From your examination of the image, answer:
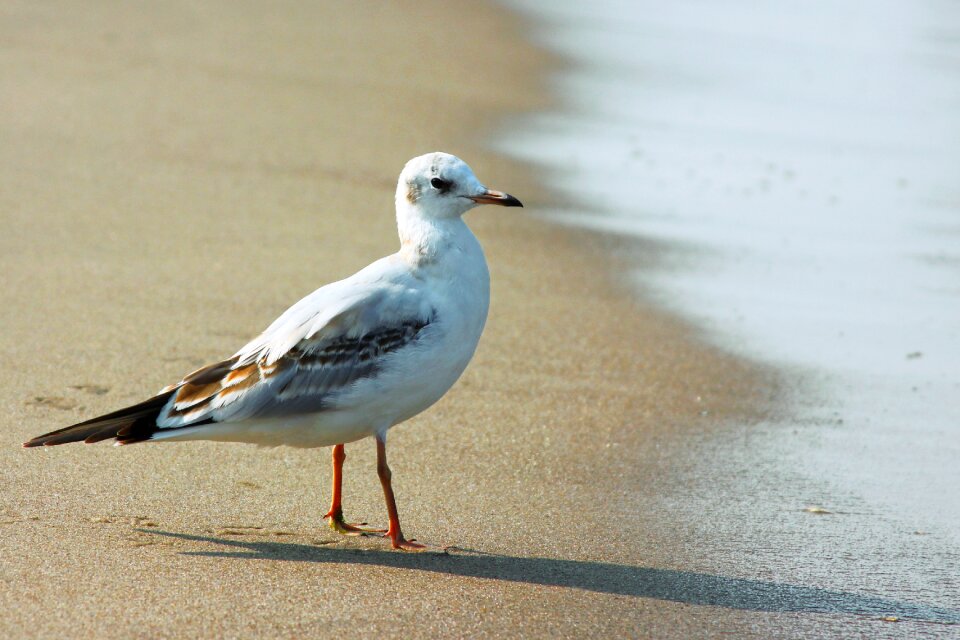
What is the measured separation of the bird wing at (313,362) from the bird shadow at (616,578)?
0.40 m

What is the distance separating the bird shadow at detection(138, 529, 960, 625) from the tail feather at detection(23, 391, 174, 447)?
302 millimetres

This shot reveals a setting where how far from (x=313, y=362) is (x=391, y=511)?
0.52 meters

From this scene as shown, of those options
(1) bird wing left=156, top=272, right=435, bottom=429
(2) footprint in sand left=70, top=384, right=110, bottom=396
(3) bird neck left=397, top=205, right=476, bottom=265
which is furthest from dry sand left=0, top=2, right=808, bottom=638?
(3) bird neck left=397, top=205, right=476, bottom=265

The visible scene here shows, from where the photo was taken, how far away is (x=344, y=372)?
4027mm

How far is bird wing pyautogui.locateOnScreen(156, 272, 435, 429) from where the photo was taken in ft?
13.1

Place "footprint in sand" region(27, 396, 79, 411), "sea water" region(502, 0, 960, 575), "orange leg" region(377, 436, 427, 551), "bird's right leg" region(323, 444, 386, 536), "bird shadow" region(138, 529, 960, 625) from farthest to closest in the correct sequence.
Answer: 1. "sea water" region(502, 0, 960, 575)
2. "footprint in sand" region(27, 396, 79, 411)
3. "bird's right leg" region(323, 444, 386, 536)
4. "orange leg" region(377, 436, 427, 551)
5. "bird shadow" region(138, 529, 960, 625)

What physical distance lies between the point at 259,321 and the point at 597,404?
62.9 inches

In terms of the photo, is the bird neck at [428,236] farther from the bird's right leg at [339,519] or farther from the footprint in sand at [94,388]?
the footprint in sand at [94,388]

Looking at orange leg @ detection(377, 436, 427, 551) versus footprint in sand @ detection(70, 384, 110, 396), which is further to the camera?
footprint in sand @ detection(70, 384, 110, 396)

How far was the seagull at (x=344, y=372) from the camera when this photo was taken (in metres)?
3.99

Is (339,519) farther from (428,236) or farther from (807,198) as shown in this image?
(807,198)

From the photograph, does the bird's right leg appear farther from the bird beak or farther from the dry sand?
the bird beak

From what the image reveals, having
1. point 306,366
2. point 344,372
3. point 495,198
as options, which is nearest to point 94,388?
point 306,366

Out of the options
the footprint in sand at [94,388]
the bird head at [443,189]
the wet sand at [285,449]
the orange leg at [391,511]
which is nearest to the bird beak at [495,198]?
the bird head at [443,189]
